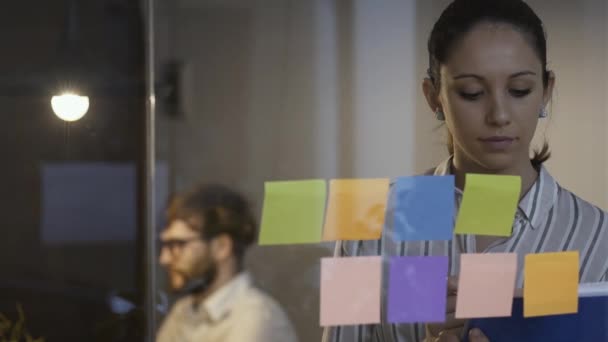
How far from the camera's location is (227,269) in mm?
1914

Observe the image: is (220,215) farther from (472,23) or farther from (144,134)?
(472,23)

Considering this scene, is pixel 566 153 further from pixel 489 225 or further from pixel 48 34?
pixel 48 34

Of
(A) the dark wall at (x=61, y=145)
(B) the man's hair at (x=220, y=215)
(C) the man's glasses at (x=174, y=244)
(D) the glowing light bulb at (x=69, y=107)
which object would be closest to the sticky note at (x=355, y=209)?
(B) the man's hair at (x=220, y=215)

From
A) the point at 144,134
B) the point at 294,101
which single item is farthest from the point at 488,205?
the point at 144,134

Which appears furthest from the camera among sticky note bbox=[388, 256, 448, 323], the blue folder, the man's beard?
the blue folder

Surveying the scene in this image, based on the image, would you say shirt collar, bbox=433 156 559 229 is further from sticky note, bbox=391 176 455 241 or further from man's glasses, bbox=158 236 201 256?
man's glasses, bbox=158 236 201 256

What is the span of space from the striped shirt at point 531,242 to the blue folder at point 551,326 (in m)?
0.07

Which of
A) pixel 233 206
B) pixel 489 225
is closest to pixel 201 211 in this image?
pixel 233 206

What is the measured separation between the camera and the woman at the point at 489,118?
2033 millimetres

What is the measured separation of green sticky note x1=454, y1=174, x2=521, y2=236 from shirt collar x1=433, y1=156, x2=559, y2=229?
24 mm

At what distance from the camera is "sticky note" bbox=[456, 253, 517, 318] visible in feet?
6.75

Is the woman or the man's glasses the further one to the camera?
the woman

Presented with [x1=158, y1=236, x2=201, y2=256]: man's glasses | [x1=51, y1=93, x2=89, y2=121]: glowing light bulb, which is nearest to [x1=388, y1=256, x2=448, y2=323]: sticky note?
[x1=158, y1=236, x2=201, y2=256]: man's glasses

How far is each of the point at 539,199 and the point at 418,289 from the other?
326 mm
